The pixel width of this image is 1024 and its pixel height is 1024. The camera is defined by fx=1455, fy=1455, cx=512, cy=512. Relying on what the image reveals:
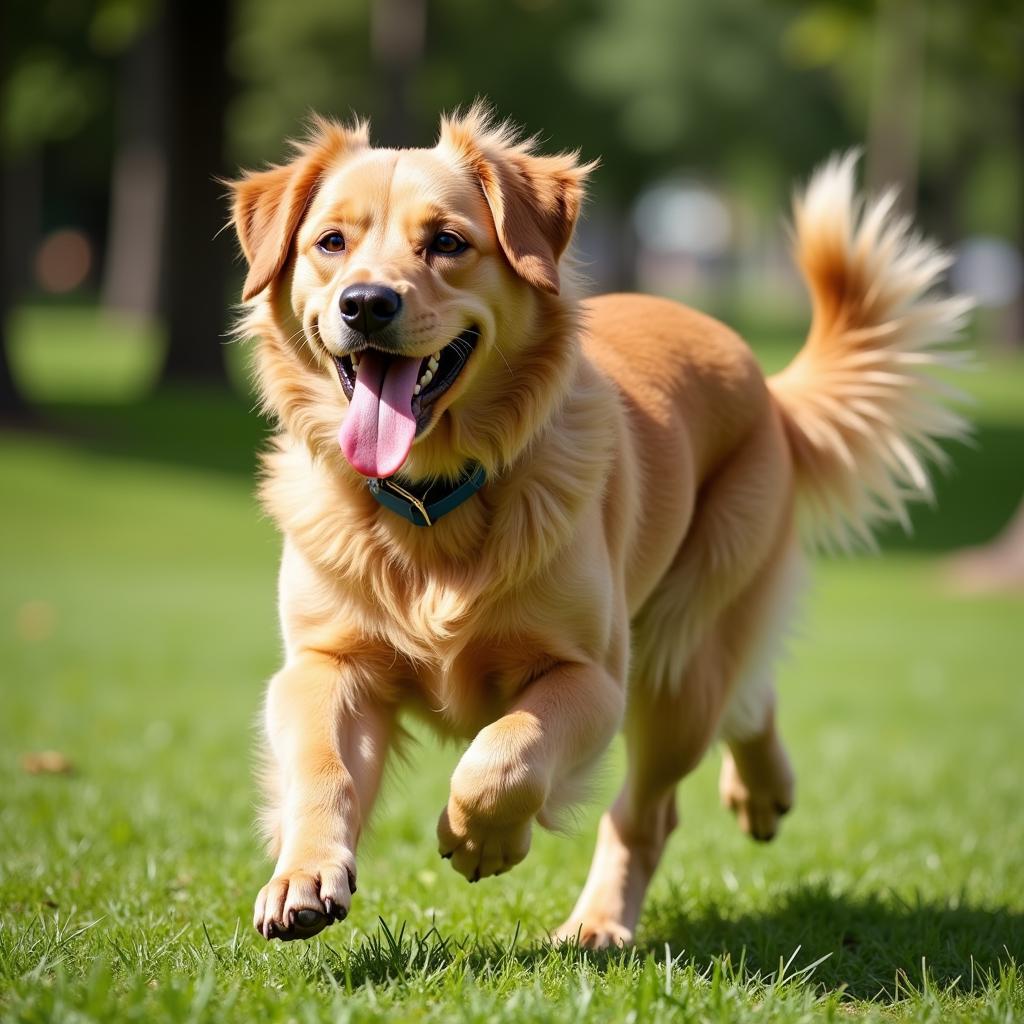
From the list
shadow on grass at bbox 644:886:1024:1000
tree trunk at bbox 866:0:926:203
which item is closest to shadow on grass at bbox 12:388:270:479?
shadow on grass at bbox 644:886:1024:1000

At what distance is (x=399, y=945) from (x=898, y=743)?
534 cm

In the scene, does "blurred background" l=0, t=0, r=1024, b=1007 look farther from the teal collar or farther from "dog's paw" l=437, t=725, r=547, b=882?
the teal collar

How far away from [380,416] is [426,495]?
0.32 metres

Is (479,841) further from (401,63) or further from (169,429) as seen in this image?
(401,63)

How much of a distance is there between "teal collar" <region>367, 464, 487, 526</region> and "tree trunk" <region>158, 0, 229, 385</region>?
19012mm

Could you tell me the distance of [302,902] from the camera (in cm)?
330

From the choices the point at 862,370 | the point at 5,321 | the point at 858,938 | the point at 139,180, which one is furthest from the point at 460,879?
the point at 139,180

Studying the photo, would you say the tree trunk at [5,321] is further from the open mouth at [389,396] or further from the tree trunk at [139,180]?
the tree trunk at [139,180]

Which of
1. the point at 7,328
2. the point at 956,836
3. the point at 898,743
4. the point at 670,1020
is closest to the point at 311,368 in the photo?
the point at 670,1020

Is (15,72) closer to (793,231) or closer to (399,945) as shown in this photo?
(793,231)

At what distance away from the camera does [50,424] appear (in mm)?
20172

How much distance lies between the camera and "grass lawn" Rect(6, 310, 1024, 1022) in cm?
330

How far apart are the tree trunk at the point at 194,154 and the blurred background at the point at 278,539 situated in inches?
2.4

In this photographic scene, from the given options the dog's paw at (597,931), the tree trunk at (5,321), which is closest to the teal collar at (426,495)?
the dog's paw at (597,931)
